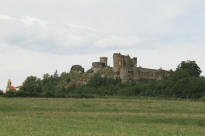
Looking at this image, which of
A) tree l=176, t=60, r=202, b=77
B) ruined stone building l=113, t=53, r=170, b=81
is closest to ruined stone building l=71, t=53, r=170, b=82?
ruined stone building l=113, t=53, r=170, b=81

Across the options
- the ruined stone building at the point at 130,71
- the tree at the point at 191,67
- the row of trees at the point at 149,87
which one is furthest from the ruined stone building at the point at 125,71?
the tree at the point at 191,67

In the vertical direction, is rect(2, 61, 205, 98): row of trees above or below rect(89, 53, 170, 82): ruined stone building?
below

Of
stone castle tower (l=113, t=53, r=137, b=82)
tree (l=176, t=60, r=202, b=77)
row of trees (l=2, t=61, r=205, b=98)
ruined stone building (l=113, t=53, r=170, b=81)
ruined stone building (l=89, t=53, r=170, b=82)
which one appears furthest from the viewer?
ruined stone building (l=89, t=53, r=170, b=82)

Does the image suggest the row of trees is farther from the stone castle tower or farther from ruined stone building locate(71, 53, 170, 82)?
ruined stone building locate(71, 53, 170, 82)

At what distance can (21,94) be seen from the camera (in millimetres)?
77312

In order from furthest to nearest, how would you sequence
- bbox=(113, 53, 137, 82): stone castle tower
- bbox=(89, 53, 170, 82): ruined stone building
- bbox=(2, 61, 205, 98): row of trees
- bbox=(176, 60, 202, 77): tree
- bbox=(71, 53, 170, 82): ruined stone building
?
bbox=(71, 53, 170, 82): ruined stone building
bbox=(89, 53, 170, 82): ruined stone building
bbox=(113, 53, 137, 82): stone castle tower
bbox=(176, 60, 202, 77): tree
bbox=(2, 61, 205, 98): row of trees

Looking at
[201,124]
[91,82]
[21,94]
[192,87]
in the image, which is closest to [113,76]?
[91,82]

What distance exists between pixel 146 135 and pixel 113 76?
132 metres

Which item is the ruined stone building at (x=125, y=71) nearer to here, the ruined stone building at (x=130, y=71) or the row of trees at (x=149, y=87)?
the ruined stone building at (x=130, y=71)

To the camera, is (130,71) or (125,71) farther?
(130,71)

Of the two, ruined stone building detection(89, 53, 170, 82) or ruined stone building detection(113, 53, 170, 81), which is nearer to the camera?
ruined stone building detection(113, 53, 170, 81)

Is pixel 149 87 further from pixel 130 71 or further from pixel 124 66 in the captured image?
pixel 124 66

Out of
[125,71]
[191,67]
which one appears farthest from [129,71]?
[191,67]

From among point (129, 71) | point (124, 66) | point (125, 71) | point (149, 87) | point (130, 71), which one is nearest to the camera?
point (149, 87)
